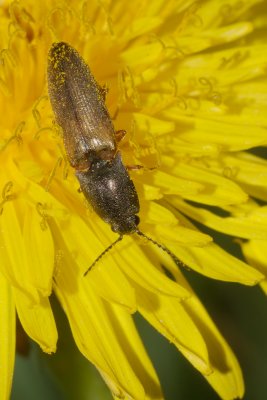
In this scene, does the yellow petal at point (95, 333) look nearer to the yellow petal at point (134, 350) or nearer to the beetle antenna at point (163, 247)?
the yellow petal at point (134, 350)

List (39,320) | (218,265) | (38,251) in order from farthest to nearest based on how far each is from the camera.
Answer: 1. (218,265)
2. (38,251)
3. (39,320)

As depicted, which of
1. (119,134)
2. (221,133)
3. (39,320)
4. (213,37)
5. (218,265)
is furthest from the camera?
(213,37)

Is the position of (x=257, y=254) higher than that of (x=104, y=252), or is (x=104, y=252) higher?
(x=104, y=252)

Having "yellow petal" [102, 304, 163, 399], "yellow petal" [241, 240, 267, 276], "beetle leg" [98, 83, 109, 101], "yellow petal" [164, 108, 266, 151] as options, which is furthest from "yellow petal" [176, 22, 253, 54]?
"yellow petal" [102, 304, 163, 399]

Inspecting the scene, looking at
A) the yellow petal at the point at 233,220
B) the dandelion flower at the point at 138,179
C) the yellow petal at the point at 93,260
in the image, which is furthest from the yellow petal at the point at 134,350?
the yellow petal at the point at 233,220

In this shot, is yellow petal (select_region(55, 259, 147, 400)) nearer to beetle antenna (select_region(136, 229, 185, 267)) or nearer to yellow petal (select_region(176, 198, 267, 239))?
beetle antenna (select_region(136, 229, 185, 267))

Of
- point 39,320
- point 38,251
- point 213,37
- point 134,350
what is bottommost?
point 134,350

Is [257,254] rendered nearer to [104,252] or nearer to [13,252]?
[104,252]

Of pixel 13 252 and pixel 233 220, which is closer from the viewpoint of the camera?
pixel 13 252

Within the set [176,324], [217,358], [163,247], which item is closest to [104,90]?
[163,247]
